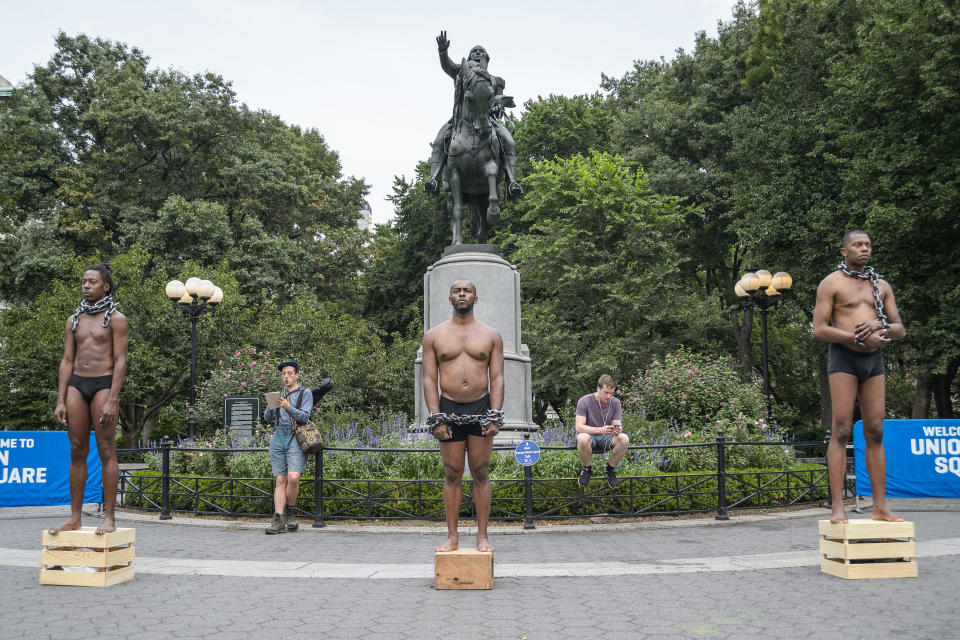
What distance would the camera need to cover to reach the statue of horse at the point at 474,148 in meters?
13.0

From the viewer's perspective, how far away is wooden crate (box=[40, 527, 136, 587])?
5992 millimetres

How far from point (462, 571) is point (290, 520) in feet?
14.7

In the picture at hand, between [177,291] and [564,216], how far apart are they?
53.0 ft

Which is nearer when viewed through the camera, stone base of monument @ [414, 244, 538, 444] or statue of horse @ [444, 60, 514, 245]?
stone base of monument @ [414, 244, 538, 444]

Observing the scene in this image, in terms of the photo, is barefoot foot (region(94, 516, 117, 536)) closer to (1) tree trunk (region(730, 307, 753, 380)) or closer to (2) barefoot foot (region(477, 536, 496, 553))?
(2) barefoot foot (region(477, 536, 496, 553))

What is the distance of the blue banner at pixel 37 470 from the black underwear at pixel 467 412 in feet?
26.9

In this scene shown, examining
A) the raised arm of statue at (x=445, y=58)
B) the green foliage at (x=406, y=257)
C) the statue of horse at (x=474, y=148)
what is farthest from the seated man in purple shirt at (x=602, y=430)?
the green foliage at (x=406, y=257)

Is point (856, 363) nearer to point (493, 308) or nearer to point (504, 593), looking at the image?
point (504, 593)

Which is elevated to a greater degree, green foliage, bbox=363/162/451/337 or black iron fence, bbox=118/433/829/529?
green foliage, bbox=363/162/451/337

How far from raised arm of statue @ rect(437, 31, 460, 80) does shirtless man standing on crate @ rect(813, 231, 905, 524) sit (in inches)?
315

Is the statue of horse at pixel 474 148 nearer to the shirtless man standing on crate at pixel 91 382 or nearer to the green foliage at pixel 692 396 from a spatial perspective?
the green foliage at pixel 692 396

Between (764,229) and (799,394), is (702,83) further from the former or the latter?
(799,394)

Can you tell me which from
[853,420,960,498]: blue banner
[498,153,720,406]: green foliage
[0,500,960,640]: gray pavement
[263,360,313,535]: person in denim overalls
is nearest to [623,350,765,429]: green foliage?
[853,420,960,498]: blue banner

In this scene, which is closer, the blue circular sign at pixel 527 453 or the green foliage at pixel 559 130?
the blue circular sign at pixel 527 453
